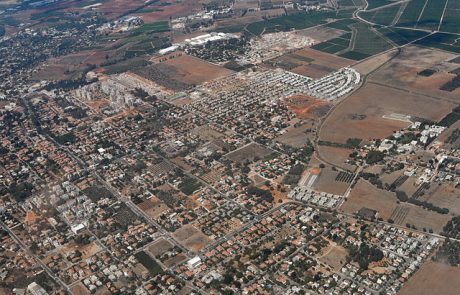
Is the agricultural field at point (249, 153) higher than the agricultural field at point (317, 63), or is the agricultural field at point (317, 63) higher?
the agricultural field at point (317, 63)

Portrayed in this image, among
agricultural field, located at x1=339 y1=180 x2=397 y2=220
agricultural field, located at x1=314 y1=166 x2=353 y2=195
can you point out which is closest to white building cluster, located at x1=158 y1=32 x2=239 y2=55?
agricultural field, located at x1=314 y1=166 x2=353 y2=195

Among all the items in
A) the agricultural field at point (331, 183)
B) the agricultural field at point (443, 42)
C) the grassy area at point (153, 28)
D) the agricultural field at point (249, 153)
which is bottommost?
the grassy area at point (153, 28)

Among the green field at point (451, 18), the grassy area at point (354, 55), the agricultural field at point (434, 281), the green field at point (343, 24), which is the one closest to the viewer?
the agricultural field at point (434, 281)

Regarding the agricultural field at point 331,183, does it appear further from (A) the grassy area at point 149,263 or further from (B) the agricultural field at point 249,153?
(A) the grassy area at point 149,263

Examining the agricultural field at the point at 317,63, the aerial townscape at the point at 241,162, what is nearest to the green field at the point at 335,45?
the aerial townscape at the point at 241,162

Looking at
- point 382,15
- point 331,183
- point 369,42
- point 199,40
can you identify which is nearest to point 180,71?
point 199,40

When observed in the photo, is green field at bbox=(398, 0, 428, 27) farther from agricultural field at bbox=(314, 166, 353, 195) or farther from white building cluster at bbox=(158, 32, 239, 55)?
agricultural field at bbox=(314, 166, 353, 195)
